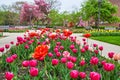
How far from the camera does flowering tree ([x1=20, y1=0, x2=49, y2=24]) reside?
6494cm

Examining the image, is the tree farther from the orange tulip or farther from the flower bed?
the orange tulip

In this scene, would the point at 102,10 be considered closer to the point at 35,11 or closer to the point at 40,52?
the point at 35,11

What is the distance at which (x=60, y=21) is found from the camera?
67.9 meters

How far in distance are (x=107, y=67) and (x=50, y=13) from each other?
6270cm

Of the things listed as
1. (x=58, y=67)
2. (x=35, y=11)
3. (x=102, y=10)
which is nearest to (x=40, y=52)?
(x=58, y=67)

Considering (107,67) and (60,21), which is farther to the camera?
(60,21)

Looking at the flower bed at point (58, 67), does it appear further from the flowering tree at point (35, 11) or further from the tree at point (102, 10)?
the flowering tree at point (35, 11)

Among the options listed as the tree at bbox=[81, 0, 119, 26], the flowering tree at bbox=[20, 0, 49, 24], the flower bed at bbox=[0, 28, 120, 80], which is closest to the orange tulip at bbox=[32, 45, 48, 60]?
the flower bed at bbox=[0, 28, 120, 80]

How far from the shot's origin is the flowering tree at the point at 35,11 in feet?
213

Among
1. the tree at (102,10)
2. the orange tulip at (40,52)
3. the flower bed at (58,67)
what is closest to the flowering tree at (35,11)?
the tree at (102,10)

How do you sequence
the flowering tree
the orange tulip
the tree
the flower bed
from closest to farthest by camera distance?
the flower bed
the orange tulip
the tree
the flowering tree

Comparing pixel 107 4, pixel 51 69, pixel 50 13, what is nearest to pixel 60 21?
pixel 50 13

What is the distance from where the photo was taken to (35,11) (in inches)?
2547

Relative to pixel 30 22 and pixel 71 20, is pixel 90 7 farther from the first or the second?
pixel 30 22
